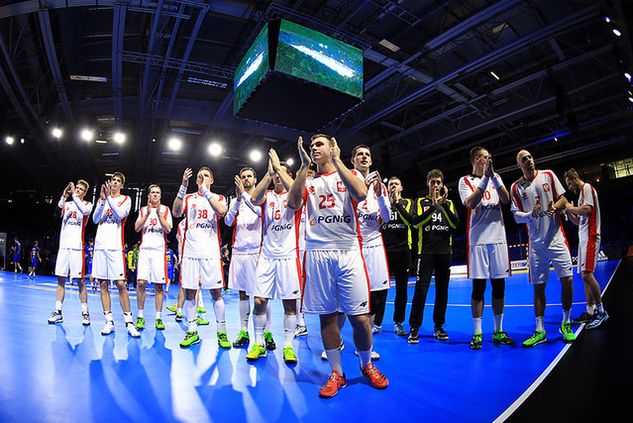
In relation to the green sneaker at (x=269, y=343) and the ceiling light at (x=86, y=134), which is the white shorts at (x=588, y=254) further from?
the ceiling light at (x=86, y=134)

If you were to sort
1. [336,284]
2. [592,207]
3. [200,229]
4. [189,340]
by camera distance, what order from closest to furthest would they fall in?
[336,284] → [189,340] → [200,229] → [592,207]

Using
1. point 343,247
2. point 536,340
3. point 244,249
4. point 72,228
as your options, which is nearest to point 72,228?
point 72,228

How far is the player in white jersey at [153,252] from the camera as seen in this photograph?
5.71 m

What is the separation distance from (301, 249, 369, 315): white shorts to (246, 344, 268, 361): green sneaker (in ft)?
3.94

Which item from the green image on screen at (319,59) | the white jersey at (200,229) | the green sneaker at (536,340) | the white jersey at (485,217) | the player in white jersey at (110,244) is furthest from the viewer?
the green image on screen at (319,59)

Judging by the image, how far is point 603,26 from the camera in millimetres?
9828

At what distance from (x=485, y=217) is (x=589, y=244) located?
6.95 feet

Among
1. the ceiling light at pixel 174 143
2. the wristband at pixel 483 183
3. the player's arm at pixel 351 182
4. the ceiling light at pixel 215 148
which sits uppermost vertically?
the ceiling light at pixel 174 143

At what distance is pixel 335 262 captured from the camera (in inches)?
118

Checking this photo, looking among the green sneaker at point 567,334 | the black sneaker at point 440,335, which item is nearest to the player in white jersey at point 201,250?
the black sneaker at point 440,335

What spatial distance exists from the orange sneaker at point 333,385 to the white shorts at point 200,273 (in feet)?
7.35

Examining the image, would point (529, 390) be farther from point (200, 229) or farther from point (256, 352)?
point (200, 229)

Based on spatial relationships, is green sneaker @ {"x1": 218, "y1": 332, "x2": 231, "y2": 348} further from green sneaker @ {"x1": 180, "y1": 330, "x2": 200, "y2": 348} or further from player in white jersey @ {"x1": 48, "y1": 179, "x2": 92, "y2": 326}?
player in white jersey @ {"x1": 48, "y1": 179, "x2": 92, "y2": 326}

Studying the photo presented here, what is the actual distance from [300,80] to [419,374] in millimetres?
6846
